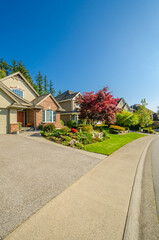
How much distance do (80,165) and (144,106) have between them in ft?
91.7

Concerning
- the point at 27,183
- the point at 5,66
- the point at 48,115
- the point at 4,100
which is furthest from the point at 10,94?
the point at 5,66

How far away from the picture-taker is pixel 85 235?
1.88m

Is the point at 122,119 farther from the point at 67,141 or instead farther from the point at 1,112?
the point at 1,112

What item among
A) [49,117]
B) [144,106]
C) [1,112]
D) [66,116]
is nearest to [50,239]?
[1,112]

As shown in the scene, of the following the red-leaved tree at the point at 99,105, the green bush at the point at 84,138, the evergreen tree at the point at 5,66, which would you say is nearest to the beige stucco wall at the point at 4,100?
the red-leaved tree at the point at 99,105

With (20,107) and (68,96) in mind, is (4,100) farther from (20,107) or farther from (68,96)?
(68,96)

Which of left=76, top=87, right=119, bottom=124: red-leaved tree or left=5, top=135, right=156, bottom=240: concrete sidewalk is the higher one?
left=76, top=87, right=119, bottom=124: red-leaved tree

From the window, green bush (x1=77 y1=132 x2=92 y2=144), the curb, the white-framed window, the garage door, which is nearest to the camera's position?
the curb

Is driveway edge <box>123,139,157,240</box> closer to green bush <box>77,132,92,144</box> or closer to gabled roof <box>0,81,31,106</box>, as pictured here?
green bush <box>77,132,92,144</box>

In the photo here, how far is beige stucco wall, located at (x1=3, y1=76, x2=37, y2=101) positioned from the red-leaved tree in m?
9.79

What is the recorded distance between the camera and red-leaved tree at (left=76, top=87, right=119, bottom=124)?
551 inches

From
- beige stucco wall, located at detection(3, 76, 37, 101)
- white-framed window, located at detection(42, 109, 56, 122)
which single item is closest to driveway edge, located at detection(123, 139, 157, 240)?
white-framed window, located at detection(42, 109, 56, 122)

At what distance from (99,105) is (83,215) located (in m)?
12.7

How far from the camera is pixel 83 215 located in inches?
91.0
